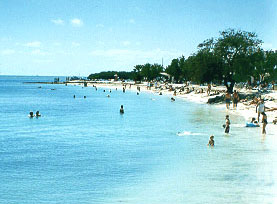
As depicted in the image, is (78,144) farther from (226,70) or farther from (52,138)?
(226,70)

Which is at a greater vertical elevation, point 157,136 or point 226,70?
point 226,70

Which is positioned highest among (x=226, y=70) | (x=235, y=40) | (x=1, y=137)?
(x=235, y=40)

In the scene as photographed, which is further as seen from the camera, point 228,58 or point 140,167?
point 228,58

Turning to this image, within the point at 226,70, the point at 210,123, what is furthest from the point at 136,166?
the point at 226,70

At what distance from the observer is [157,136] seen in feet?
78.4

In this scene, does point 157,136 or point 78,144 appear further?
point 157,136

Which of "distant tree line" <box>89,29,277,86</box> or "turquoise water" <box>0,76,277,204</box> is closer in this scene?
"turquoise water" <box>0,76,277,204</box>

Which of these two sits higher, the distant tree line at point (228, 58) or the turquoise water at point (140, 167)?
the distant tree line at point (228, 58)

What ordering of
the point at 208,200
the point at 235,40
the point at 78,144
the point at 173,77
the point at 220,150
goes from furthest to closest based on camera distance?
the point at 173,77, the point at 235,40, the point at 78,144, the point at 220,150, the point at 208,200

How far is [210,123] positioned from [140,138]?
9040 mm

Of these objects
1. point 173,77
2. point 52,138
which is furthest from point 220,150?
point 173,77

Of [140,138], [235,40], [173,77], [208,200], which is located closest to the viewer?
[208,200]

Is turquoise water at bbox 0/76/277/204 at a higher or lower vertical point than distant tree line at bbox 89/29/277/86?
lower

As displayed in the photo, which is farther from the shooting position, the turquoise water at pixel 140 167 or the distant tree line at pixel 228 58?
the distant tree line at pixel 228 58
